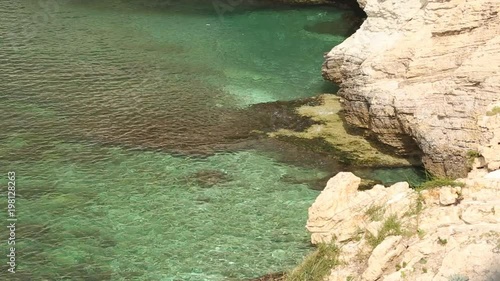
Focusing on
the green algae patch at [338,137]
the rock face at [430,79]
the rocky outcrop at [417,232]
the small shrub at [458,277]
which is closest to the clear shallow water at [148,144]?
the green algae patch at [338,137]

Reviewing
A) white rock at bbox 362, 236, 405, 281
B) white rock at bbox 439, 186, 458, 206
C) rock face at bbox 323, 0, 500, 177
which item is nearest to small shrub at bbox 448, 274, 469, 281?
white rock at bbox 362, 236, 405, 281

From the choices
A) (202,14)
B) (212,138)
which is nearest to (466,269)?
(212,138)

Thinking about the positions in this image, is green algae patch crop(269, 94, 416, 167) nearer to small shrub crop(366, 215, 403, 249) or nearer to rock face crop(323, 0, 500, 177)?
rock face crop(323, 0, 500, 177)

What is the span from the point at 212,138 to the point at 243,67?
18.4 feet

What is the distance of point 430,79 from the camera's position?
1602 cm

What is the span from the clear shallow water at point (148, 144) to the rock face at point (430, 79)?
2085 mm

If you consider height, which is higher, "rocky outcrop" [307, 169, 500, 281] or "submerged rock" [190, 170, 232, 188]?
"rocky outcrop" [307, 169, 500, 281]

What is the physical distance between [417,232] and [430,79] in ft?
24.1

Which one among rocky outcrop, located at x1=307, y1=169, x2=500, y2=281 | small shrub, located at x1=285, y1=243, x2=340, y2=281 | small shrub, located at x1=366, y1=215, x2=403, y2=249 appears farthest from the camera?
small shrub, located at x1=285, y1=243, x2=340, y2=281

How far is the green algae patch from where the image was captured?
54.4 feet

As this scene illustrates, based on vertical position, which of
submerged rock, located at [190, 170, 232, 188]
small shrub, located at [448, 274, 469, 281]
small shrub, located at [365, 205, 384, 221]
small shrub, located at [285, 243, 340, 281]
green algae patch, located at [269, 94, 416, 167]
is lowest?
green algae patch, located at [269, 94, 416, 167]

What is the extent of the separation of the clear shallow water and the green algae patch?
0.95 metres

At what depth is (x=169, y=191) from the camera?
582 inches

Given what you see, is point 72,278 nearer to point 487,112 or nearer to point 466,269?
point 466,269
